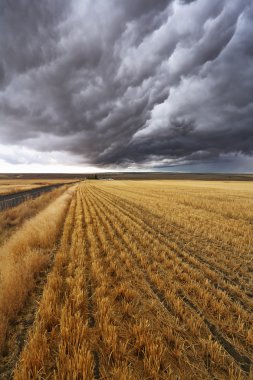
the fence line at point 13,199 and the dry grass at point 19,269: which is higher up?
the dry grass at point 19,269

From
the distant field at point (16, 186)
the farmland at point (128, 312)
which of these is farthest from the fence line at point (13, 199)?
the farmland at point (128, 312)

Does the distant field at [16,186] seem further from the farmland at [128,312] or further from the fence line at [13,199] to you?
the farmland at [128,312]

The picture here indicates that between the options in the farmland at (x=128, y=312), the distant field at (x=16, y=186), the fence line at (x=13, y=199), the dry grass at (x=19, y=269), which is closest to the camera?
the farmland at (x=128, y=312)

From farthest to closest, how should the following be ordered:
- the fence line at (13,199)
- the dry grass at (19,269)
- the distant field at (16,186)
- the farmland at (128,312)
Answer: the distant field at (16,186) → the fence line at (13,199) → the dry grass at (19,269) → the farmland at (128,312)

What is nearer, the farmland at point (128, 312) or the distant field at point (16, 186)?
the farmland at point (128, 312)

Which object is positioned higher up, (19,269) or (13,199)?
(19,269)

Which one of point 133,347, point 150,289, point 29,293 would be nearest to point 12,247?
point 29,293

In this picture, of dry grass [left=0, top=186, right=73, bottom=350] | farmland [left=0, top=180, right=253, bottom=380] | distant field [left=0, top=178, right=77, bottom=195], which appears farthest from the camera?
distant field [left=0, top=178, right=77, bottom=195]

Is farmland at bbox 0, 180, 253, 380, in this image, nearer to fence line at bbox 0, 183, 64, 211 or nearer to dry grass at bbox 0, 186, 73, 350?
dry grass at bbox 0, 186, 73, 350

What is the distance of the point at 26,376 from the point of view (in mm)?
2453

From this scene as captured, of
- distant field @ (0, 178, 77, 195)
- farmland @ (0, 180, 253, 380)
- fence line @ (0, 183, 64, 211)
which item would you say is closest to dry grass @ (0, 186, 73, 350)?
farmland @ (0, 180, 253, 380)

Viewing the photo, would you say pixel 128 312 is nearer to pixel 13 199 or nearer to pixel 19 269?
pixel 19 269

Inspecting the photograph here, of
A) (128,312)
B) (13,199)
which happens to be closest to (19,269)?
(128,312)

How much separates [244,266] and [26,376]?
→ 686 cm
